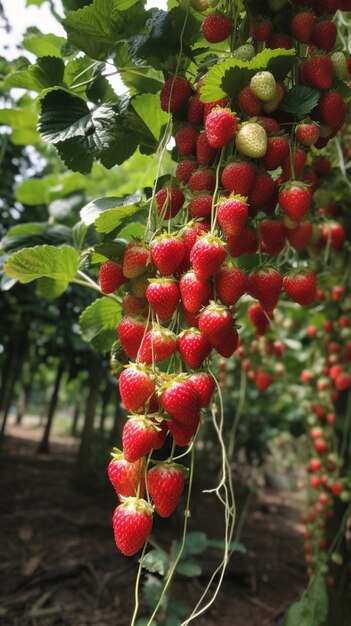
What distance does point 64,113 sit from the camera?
0.75m

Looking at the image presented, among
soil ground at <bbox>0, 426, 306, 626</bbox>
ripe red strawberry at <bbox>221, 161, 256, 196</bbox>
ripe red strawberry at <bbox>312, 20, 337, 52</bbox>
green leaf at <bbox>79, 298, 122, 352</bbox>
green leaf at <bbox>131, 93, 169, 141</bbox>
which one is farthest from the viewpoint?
soil ground at <bbox>0, 426, 306, 626</bbox>

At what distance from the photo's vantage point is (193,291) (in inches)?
21.9

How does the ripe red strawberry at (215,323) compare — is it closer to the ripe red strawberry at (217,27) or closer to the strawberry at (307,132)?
the strawberry at (307,132)

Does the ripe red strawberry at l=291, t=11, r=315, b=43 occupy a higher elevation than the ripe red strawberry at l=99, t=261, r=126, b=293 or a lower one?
higher

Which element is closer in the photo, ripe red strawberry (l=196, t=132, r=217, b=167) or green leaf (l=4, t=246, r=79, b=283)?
ripe red strawberry (l=196, t=132, r=217, b=167)

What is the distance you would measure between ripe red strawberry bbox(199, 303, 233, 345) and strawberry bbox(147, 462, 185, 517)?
149 millimetres

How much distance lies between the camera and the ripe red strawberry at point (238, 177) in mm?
600

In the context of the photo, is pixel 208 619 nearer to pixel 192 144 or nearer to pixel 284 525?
pixel 192 144

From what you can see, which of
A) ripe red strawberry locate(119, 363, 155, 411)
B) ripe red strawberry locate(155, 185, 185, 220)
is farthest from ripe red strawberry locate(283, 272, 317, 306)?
ripe red strawberry locate(119, 363, 155, 411)

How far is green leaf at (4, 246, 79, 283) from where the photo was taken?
0.80m

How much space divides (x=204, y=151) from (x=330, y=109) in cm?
19

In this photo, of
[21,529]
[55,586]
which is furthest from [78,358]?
[55,586]

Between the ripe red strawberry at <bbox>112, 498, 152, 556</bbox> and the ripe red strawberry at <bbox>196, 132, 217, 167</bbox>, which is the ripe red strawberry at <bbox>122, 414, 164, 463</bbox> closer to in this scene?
the ripe red strawberry at <bbox>112, 498, 152, 556</bbox>

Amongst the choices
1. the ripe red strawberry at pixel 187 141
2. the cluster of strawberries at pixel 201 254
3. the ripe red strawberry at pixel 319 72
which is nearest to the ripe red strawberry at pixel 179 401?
the cluster of strawberries at pixel 201 254
